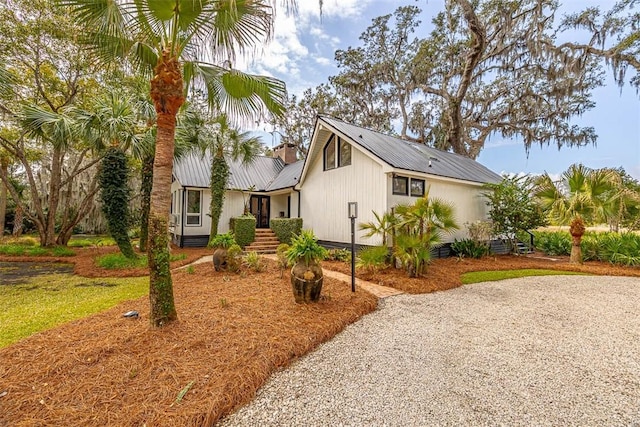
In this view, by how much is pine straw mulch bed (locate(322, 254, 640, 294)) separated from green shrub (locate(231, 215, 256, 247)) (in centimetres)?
429

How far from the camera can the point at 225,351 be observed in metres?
3.03

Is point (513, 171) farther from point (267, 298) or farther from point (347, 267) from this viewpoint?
point (267, 298)

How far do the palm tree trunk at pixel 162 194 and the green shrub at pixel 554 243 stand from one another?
15561 millimetres

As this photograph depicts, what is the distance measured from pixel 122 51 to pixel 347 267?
7028 millimetres

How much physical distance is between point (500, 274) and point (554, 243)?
713 cm

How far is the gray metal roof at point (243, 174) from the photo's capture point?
13.3m

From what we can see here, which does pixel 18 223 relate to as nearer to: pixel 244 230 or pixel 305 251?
pixel 244 230

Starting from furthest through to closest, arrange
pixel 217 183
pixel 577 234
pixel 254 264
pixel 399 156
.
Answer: pixel 217 183, pixel 399 156, pixel 577 234, pixel 254 264

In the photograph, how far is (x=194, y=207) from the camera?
13.2m

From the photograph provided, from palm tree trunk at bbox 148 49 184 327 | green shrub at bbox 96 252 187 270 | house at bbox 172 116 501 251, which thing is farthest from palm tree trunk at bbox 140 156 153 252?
palm tree trunk at bbox 148 49 184 327

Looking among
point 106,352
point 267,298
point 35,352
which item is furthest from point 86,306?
point 267,298

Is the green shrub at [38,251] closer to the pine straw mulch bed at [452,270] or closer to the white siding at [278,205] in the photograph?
the white siding at [278,205]

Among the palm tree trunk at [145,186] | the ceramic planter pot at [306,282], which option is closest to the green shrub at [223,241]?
the ceramic planter pot at [306,282]

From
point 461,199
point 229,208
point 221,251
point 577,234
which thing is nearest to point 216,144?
point 229,208
